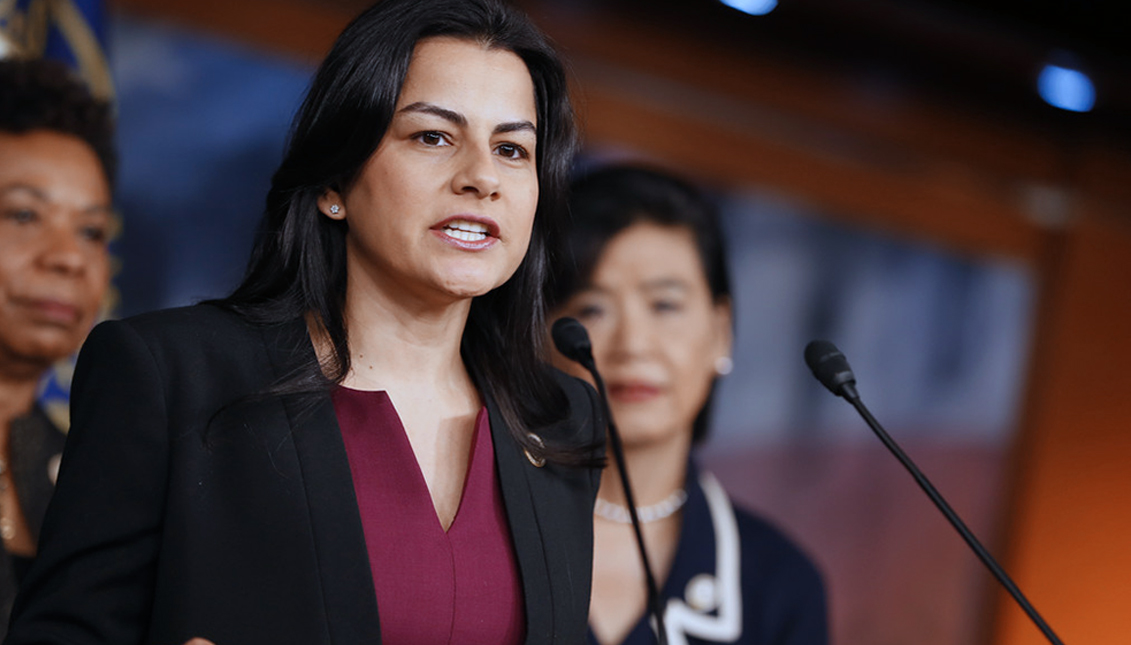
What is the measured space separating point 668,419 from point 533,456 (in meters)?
1.17

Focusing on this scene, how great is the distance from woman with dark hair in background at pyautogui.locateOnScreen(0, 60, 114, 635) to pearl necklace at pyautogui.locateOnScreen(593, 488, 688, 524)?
3.69ft

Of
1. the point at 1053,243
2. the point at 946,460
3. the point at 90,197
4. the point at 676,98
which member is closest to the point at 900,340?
the point at 946,460

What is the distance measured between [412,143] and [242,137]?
2.07 m

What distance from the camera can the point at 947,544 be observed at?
15.2 ft

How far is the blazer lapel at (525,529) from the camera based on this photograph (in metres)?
1.42

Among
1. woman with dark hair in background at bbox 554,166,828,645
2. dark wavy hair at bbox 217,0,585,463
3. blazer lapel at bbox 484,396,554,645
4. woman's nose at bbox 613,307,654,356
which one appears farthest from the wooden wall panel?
blazer lapel at bbox 484,396,554,645

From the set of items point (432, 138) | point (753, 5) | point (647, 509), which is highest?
point (753, 5)

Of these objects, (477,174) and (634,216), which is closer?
(477,174)

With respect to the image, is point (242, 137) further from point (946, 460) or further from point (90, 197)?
point (946, 460)

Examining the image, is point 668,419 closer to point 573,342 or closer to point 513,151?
point 573,342

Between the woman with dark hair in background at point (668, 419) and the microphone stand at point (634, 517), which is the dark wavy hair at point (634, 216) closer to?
the woman with dark hair in background at point (668, 419)

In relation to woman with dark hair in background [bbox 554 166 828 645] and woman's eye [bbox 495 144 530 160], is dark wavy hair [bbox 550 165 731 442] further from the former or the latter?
woman's eye [bbox 495 144 530 160]

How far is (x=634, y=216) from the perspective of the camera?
2768 millimetres

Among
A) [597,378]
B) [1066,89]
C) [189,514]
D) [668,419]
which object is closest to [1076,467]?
[1066,89]
